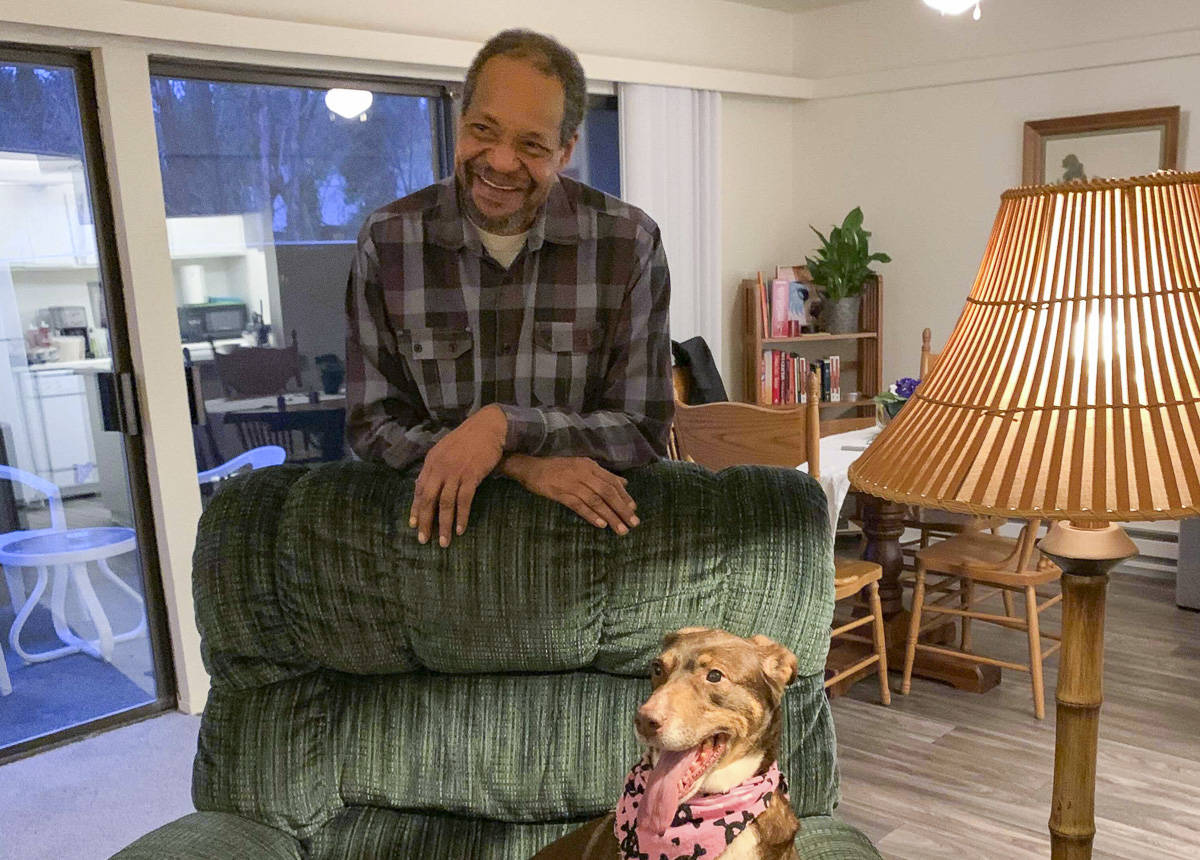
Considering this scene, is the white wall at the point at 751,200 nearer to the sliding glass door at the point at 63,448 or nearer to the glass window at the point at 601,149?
the glass window at the point at 601,149

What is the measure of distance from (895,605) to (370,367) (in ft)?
8.16

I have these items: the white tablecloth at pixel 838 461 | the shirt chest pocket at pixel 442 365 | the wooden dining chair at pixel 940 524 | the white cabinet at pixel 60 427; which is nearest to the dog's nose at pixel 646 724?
the shirt chest pocket at pixel 442 365

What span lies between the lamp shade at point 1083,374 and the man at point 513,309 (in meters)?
0.66

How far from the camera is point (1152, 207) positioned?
38.2 inches

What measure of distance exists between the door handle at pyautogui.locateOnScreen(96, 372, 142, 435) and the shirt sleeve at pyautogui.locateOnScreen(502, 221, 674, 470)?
209 centimetres

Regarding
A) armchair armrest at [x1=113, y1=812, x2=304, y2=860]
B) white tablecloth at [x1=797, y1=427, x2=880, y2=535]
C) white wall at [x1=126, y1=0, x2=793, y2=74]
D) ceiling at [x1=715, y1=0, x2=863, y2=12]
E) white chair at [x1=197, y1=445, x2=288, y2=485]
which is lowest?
armchair armrest at [x1=113, y1=812, x2=304, y2=860]

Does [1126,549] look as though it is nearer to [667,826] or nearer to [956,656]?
[667,826]

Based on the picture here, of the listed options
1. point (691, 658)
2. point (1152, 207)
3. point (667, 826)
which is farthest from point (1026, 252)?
point (667, 826)

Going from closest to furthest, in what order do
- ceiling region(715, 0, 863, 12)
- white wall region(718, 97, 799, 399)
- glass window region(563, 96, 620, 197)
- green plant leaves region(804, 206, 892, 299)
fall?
glass window region(563, 96, 620, 197) → green plant leaves region(804, 206, 892, 299) → ceiling region(715, 0, 863, 12) → white wall region(718, 97, 799, 399)

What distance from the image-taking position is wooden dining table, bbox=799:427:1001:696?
11.1 feet

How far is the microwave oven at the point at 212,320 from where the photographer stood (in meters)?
3.43

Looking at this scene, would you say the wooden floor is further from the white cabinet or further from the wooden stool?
the white cabinet

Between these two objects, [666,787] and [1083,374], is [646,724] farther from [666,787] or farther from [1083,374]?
[1083,374]

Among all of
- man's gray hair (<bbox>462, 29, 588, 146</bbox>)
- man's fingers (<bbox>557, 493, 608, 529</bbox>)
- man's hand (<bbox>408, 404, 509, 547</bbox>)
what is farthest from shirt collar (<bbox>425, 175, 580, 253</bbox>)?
man's fingers (<bbox>557, 493, 608, 529</bbox>)
